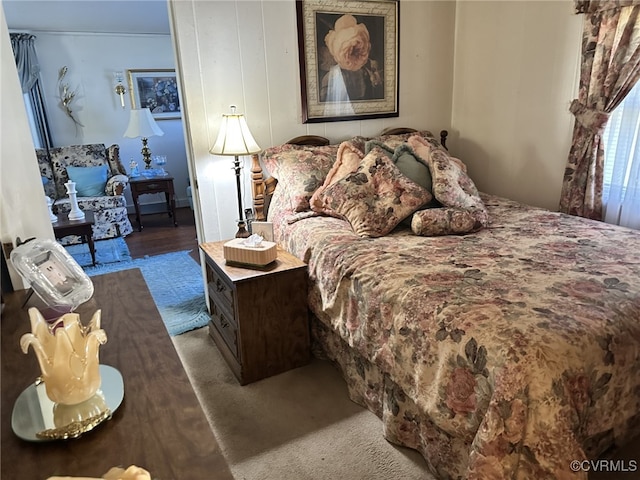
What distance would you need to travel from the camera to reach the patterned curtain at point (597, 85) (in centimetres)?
229

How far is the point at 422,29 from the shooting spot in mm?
3258

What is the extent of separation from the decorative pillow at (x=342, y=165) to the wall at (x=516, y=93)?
121 cm

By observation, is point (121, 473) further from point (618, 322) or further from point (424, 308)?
point (618, 322)

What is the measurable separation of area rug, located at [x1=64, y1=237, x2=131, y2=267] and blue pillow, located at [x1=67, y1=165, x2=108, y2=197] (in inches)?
23.4

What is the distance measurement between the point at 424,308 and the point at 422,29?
2.51 metres

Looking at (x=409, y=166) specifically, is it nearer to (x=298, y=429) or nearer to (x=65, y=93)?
(x=298, y=429)

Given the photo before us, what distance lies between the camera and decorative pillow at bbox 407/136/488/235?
2.24 metres

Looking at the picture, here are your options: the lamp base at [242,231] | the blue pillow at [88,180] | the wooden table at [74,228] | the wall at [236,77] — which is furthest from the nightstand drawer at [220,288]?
the blue pillow at [88,180]

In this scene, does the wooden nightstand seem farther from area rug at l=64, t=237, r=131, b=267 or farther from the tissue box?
area rug at l=64, t=237, r=131, b=267

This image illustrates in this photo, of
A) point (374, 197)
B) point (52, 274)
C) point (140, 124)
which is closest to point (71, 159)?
point (140, 124)

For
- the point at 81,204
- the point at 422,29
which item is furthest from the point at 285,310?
the point at 81,204

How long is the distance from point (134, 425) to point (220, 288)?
1.53 m
